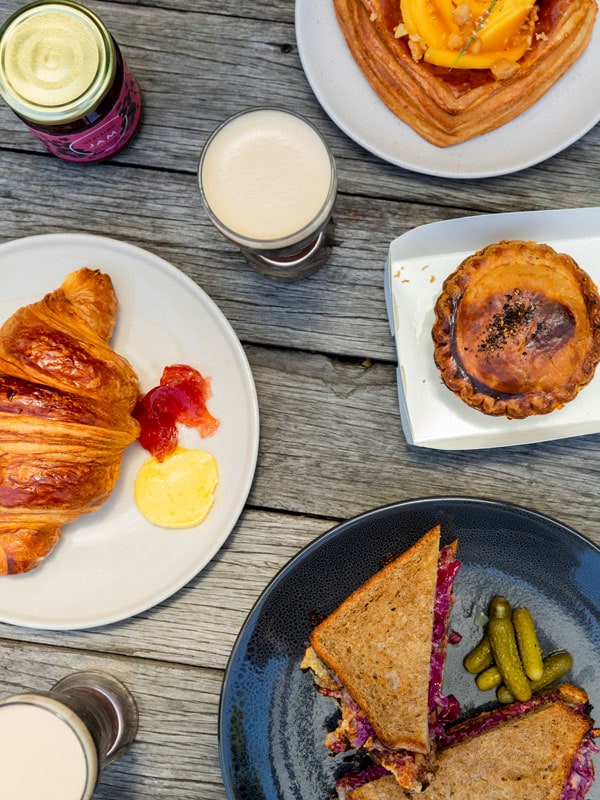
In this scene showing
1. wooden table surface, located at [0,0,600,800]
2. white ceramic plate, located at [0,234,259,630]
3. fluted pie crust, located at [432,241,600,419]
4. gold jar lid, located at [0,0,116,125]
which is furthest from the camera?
wooden table surface, located at [0,0,600,800]

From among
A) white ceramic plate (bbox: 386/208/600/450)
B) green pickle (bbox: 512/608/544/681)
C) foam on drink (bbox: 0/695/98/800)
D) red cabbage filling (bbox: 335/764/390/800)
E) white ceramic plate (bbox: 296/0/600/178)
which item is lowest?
foam on drink (bbox: 0/695/98/800)

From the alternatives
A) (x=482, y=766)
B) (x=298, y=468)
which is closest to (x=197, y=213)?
(x=298, y=468)

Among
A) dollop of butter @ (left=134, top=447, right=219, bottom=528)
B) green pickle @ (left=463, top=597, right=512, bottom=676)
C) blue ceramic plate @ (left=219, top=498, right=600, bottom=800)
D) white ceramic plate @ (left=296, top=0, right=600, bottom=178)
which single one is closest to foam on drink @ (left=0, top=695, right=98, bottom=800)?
blue ceramic plate @ (left=219, top=498, right=600, bottom=800)

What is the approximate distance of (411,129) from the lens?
1.75 metres

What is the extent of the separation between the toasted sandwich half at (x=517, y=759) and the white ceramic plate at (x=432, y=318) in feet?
1.98

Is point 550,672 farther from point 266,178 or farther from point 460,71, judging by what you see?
point 460,71

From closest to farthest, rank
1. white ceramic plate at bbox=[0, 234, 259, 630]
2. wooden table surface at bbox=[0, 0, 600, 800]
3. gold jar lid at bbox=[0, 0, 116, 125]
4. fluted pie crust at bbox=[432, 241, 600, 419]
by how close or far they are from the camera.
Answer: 1. gold jar lid at bbox=[0, 0, 116, 125]
2. fluted pie crust at bbox=[432, 241, 600, 419]
3. white ceramic plate at bbox=[0, 234, 259, 630]
4. wooden table surface at bbox=[0, 0, 600, 800]

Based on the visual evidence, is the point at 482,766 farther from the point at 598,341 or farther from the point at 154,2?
the point at 154,2

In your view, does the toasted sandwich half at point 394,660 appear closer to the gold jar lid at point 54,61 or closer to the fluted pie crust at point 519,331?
the fluted pie crust at point 519,331

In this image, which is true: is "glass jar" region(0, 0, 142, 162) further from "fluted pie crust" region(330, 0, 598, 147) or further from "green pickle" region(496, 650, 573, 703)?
"green pickle" region(496, 650, 573, 703)

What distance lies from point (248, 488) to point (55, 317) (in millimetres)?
573

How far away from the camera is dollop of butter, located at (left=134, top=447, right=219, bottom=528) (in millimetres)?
1728

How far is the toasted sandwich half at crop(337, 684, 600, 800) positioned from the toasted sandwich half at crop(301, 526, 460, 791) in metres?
0.06

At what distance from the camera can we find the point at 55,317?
63.2 inches
